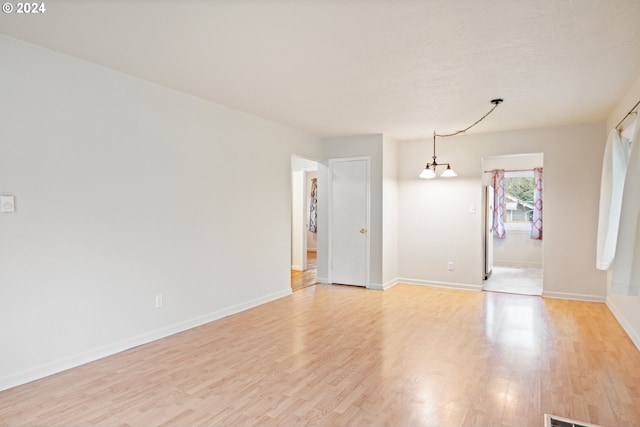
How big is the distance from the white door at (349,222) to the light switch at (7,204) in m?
4.52

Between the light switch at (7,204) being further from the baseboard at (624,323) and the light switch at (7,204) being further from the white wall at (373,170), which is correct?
the baseboard at (624,323)

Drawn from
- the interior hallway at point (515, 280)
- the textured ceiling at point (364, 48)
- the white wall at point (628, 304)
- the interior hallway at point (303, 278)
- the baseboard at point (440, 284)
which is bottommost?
the interior hallway at point (515, 280)

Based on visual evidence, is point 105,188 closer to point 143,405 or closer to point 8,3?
point 8,3

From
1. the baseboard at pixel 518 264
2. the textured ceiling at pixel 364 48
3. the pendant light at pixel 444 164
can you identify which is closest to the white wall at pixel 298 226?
the pendant light at pixel 444 164

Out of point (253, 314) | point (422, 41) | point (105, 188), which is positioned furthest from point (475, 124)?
point (105, 188)

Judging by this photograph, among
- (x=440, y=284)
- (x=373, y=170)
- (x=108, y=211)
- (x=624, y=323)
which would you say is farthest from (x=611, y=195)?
(x=108, y=211)

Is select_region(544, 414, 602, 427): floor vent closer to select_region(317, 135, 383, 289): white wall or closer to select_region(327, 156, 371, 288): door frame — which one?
select_region(317, 135, 383, 289): white wall

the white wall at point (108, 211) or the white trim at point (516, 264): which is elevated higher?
the white wall at point (108, 211)

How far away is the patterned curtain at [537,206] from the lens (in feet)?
26.9

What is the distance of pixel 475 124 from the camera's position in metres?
5.28

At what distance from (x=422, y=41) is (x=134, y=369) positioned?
11.0ft

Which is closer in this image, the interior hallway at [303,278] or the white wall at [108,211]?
the white wall at [108,211]

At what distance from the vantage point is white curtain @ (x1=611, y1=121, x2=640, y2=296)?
2889 millimetres

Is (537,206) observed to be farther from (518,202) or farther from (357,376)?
(357,376)
